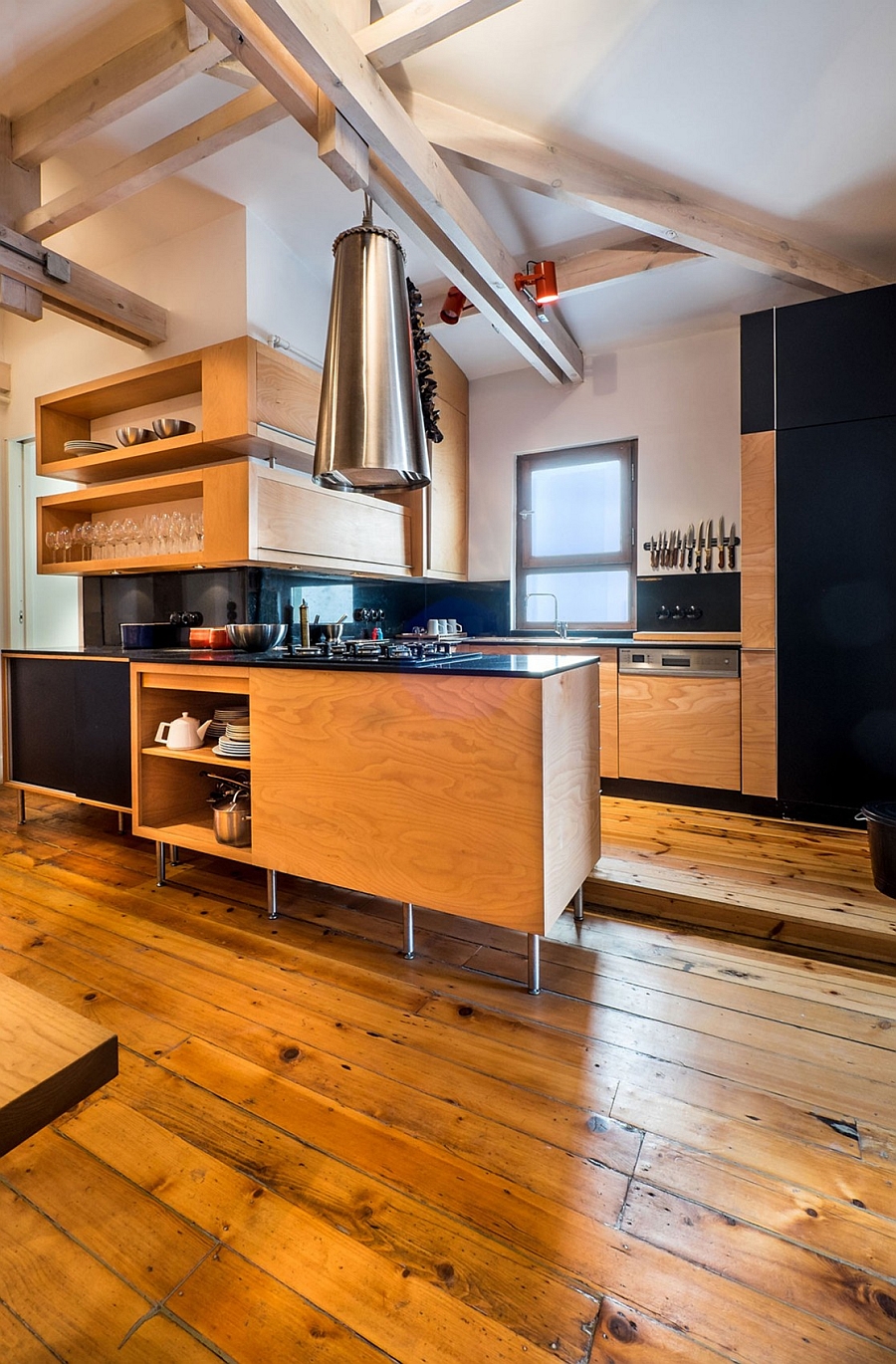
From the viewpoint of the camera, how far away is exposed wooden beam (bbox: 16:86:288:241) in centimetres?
234

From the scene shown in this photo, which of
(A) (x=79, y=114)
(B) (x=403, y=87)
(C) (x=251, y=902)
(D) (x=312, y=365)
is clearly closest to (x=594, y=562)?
(D) (x=312, y=365)

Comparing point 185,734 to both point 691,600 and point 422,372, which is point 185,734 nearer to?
point 422,372

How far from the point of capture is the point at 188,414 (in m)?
3.33

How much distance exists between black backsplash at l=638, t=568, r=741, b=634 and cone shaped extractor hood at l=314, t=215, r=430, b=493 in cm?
227

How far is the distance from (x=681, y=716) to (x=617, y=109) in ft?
8.65

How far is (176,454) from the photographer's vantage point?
317cm

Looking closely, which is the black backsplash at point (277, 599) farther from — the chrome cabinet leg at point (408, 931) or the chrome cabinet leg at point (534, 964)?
the chrome cabinet leg at point (534, 964)

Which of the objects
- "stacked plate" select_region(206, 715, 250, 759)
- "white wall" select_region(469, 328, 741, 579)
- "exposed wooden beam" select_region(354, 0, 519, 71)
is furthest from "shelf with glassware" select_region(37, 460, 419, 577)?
"exposed wooden beam" select_region(354, 0, 519, 71)

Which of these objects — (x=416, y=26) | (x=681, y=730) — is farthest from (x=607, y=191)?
(x=681, y=730)

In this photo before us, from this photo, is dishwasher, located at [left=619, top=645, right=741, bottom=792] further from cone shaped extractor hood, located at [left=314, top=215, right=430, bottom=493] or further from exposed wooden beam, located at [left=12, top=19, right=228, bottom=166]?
exposed wooden beam, located at [left=12, top=19, right=228, bottom=166]

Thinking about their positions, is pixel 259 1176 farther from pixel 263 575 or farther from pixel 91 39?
pixel 91 39

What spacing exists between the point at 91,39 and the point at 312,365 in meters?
1.45

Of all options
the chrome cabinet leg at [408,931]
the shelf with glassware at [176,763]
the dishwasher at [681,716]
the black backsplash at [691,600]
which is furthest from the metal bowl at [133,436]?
the black backsplash at [691,600]

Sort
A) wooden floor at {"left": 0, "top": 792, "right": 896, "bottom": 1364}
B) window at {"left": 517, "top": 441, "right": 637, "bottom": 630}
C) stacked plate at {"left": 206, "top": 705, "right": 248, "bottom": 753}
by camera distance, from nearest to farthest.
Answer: wooden floor at {"left": 0, "top": 792, "right": 896, "bottom": 1364}, stacked plate at {"left": 206, "top": 705, "right": 248, "bottom": 753}, window at {"left": 517, "top": 441, "right": 637, "bottom": 630}
